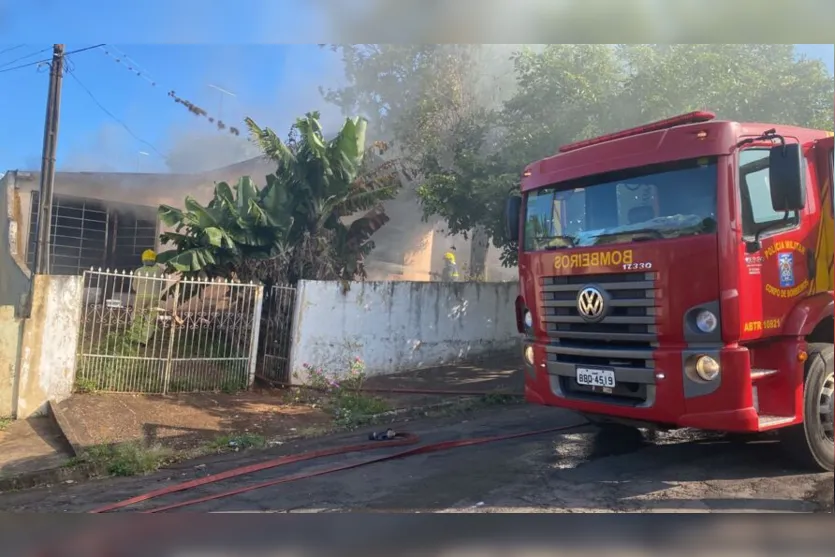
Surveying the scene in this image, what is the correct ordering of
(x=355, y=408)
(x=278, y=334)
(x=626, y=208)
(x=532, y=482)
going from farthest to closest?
(x=278, y=334)
(x=355, y=408)
(x=532, y=482)
(x=626, y=208)

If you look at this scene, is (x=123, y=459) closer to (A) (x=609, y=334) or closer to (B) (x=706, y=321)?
(A) (x=609, y=334)

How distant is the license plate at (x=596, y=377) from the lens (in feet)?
14.9

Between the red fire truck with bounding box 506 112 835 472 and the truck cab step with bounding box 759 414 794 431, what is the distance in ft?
0.05

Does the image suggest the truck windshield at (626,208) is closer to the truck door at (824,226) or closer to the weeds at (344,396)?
the truck door at (824,226)

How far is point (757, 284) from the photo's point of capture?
13.6ft

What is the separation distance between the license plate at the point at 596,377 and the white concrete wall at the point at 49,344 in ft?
22.0

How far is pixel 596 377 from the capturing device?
15.2 feet

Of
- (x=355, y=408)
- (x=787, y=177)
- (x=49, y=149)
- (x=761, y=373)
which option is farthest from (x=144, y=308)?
(x=787, y=177)

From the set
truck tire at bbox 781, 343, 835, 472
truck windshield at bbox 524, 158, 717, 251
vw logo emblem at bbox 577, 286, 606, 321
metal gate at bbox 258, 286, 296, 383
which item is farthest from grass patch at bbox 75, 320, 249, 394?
truck tire at bbox 781, 343, 835, 472

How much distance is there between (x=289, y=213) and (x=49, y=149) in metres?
3.69

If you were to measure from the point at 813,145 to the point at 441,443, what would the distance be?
444cm

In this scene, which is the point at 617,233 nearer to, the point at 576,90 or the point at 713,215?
the point at 713,215

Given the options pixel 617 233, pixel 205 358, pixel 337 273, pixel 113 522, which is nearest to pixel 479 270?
pixel 337 273
